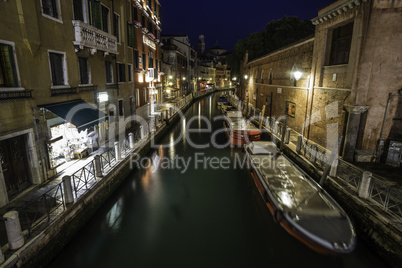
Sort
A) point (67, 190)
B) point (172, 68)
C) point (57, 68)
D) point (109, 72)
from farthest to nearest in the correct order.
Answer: point (172, 68)
point (109, 72)
point (57, 68)
point (67, 190)

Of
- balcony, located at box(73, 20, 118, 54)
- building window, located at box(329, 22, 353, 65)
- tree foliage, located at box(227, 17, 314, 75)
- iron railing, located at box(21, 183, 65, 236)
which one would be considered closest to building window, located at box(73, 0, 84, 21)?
balcony, located at box(73, 20, 118, 54)

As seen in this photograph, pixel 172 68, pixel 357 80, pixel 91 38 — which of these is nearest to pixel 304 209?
pixel 357 80

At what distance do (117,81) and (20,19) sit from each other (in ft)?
24.7

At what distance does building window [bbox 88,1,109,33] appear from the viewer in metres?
11.3

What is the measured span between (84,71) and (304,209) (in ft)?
36.1

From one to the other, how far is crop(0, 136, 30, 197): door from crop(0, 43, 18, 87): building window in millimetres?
1782

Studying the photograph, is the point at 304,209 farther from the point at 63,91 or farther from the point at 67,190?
the point at 63,91

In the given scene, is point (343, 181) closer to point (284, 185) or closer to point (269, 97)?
point (284, 185)

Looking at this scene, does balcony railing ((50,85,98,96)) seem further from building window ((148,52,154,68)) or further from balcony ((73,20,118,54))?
building window ((148,52,154,68))

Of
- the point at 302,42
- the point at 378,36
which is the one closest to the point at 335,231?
the point at 378,36

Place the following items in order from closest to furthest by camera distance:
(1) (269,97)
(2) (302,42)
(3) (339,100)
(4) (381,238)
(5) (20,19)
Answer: (4) (381,238)
(5) (20,19)
(3) (339,100)
(2) (302,42)
(1) (269,97)

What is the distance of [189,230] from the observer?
768 cm

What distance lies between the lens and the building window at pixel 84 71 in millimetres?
10680

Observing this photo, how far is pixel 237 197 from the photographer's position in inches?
385
